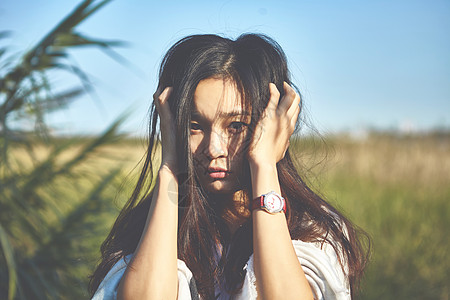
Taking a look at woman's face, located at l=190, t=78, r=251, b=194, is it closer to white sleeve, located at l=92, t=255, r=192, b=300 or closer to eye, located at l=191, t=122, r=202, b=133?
eye, located at l=191, t=122, r=202, b=133

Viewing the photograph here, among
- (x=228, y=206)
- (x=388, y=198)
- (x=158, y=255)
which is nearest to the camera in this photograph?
(x=158, y=255)

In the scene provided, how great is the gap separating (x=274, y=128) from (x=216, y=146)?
208mm

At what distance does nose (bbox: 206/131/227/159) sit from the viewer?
1.35 metres

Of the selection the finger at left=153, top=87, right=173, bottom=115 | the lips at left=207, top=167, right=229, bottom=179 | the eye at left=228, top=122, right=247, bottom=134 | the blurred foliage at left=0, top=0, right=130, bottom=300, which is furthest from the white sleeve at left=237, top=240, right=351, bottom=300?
the blurred foliage at left=0, top=0, right=130, bottom=300

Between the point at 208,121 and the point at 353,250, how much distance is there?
0.61m

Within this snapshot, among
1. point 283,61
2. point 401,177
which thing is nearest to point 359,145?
point 401,177

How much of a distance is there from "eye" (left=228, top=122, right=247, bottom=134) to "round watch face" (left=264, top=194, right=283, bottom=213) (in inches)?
8.5

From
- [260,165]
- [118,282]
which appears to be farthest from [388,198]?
[118,282]

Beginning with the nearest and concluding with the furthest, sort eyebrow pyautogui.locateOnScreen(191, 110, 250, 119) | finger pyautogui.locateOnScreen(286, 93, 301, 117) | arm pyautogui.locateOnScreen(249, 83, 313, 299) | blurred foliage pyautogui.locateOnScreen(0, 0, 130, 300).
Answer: arm pyautogui.locateOnScreen(249, 83, 313, 299), eyebrow pyautogui.locateOnScreen(191, 110, 250, 119), finger pyautogui.locateOnScreen(286, 93, 301, 117), blurred foliage pyautogui.locateOnScreen(0, 0, 130, 300)

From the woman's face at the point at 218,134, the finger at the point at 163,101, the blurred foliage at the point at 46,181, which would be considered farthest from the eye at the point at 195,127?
the blurred foliage at the point at 46,181

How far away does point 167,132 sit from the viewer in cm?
147

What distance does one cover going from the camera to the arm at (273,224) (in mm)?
1257

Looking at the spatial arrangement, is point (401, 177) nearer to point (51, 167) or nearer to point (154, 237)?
point (51, 167)

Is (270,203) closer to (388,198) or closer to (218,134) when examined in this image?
(218,134)
